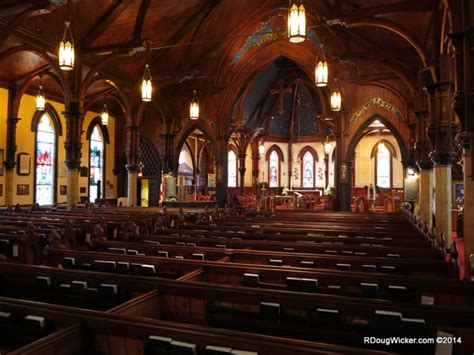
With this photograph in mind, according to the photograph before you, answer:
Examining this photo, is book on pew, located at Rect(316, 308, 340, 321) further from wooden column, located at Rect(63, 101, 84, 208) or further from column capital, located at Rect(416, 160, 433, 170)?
wooden column, located at Rect(63, 101, 84, 208)

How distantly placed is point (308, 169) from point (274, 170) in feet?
8.26

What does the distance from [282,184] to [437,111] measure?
20109mm

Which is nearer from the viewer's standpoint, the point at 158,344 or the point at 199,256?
the point at 158,344

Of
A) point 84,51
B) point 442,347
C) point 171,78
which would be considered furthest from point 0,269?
point 171,78

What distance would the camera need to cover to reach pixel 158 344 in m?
2.04

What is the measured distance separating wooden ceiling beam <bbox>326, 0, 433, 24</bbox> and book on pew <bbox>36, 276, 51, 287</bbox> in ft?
28.3

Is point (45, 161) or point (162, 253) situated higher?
point (45, 161)

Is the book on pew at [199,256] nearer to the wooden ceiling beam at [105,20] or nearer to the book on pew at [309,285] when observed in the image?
the book on pew at [309,285]

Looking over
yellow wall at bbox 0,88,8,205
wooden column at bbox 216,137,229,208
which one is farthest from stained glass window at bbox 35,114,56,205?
wooden column at bbox 216,137,229,208

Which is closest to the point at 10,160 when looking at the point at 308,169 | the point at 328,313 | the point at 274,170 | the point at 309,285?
the point at 309,285

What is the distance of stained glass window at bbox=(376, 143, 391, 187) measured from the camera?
2767 centimetres

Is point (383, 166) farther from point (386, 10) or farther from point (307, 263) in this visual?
point (307, 263)

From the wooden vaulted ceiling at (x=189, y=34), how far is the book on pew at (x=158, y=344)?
7.90 metres

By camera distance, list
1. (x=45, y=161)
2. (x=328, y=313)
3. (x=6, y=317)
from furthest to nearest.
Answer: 1. (x=45, y=161)
2. (x=328, y=313)
3. (x=6, y=317)
